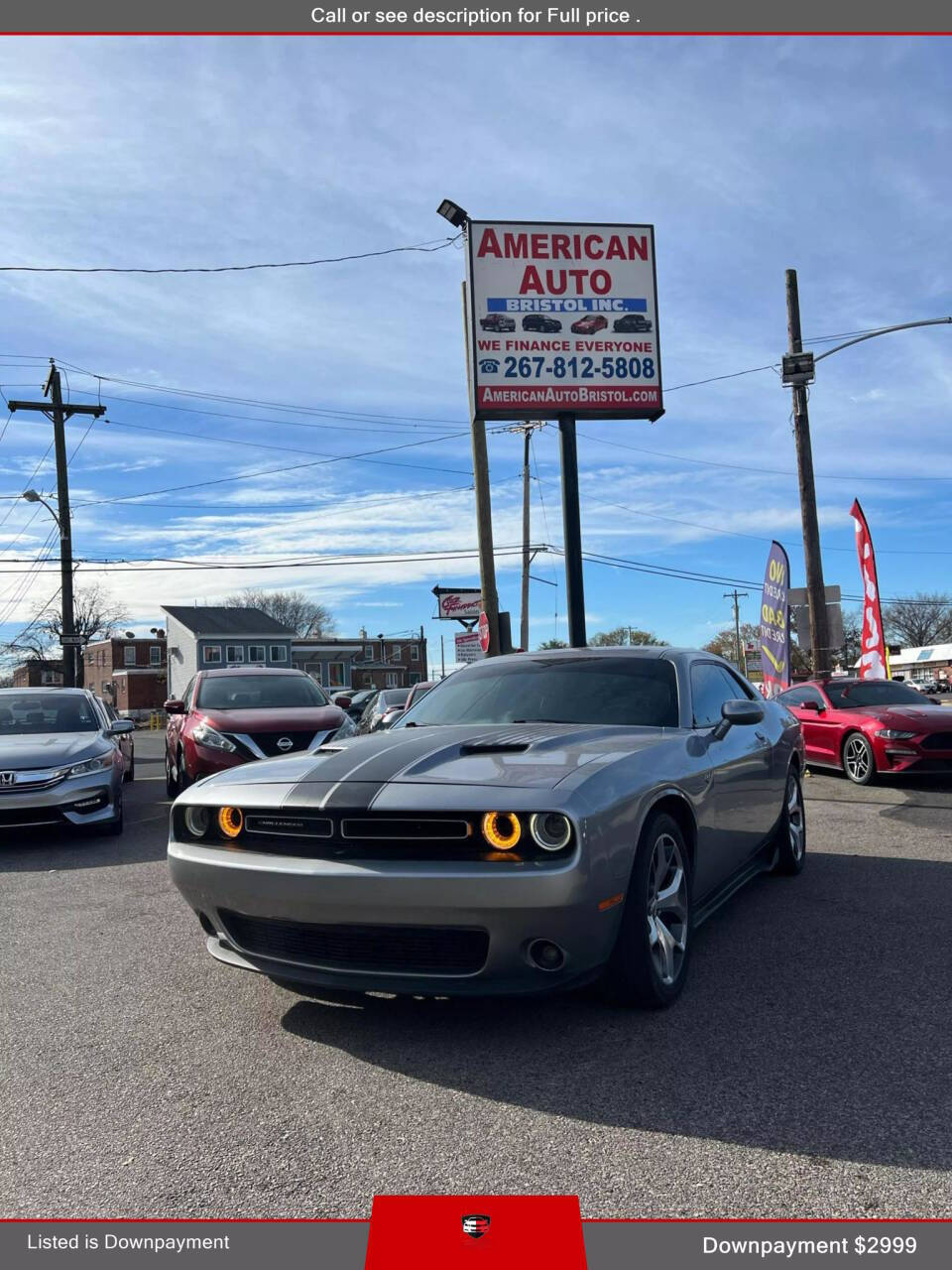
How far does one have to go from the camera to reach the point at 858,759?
36.0 feet

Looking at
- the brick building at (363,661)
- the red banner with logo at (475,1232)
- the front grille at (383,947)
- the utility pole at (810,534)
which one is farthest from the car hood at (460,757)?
the brick building at (363,661)

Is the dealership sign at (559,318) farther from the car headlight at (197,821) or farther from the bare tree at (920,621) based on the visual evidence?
the bare tree at (920,621)

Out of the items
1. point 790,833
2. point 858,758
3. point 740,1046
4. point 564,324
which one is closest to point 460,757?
→ point 740,1046

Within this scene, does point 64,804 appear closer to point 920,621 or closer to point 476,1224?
point 476,1224

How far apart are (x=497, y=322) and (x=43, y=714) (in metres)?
7.68

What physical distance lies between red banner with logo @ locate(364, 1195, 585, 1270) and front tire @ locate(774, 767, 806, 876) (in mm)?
4042

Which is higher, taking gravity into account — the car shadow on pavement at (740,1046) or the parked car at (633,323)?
the parked car at (633,323)

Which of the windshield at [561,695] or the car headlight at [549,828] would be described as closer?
the car headlight at [549,828]

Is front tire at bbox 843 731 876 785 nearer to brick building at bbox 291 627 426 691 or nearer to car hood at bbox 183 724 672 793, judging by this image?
car hood at bbox 183 724 672 793

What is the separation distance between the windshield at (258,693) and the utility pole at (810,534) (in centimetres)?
773

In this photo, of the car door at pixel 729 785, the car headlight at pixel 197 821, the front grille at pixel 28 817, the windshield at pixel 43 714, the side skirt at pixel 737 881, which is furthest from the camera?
the windshield at pixel 43 714

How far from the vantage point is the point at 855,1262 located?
7.54 ft

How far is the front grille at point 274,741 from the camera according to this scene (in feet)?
33.1

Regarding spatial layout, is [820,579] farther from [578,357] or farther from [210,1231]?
[210,1231]
